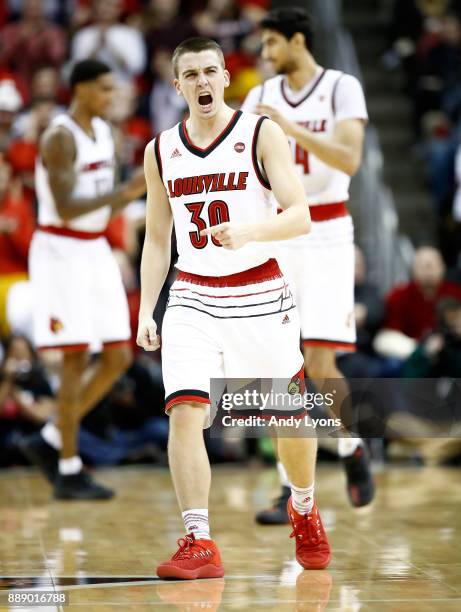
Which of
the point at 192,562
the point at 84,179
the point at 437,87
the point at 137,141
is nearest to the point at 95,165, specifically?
the point at 84,179

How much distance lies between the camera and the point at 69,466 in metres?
8.55

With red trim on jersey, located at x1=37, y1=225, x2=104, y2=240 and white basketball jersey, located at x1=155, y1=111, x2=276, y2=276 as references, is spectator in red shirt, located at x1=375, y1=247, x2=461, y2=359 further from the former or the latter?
white basketball jersey, located at x1=155, y1=111, x2=276, y2=276

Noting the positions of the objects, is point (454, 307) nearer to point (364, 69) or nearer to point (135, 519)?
point (135, 519)

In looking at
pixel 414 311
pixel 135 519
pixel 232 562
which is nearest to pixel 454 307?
pixel 414 311

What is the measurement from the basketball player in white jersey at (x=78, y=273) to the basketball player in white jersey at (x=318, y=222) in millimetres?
1491

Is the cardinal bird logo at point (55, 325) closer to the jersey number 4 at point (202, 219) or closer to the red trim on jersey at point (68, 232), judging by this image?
the red trim on jersey at point (68, 232)

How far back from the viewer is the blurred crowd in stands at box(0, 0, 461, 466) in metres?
10.5

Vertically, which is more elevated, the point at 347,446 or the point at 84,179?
the point at 84,179

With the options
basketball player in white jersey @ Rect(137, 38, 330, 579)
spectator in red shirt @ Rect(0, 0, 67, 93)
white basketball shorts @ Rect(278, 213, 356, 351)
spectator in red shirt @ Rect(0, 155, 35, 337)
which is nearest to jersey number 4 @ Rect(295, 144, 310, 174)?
white basketball shorts @ Rect(278, 213, 356, 351)

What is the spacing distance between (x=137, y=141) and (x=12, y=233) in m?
2.37

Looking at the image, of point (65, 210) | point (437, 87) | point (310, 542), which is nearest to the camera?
point (310, 542)

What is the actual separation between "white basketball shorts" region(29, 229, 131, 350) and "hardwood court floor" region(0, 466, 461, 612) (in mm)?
1102

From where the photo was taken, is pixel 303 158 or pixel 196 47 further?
pixel 303 158

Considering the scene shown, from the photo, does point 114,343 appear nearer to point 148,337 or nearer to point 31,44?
point 148,337
